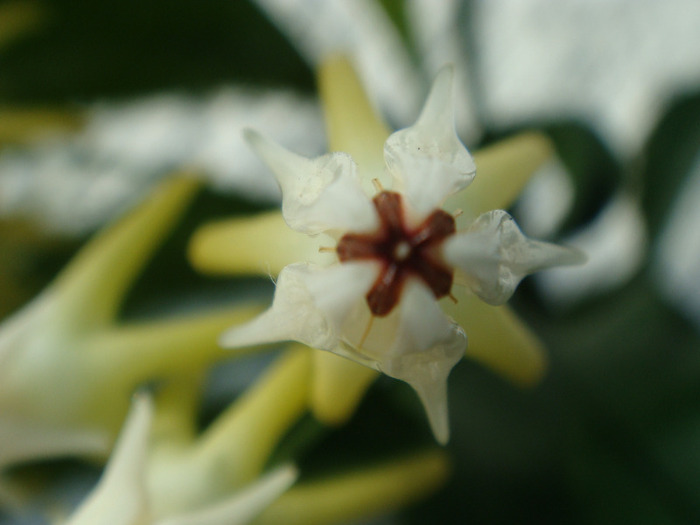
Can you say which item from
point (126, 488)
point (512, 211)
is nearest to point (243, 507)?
point (126, 488)

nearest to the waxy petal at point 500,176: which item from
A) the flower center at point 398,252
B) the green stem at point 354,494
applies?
the flower center at point 398,252

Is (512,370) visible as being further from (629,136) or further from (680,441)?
(629,136)

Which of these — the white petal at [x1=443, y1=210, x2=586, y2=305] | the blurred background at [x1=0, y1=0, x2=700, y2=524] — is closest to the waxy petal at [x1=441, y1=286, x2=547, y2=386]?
the white petal at [x1=443, y1=210, x2=586, y2=305]

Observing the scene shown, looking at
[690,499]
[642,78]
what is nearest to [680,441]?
[690,499]

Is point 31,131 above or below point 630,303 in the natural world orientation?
above

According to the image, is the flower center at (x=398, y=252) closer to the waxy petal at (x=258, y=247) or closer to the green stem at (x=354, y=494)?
the waxy petal at (x=258, y=247)

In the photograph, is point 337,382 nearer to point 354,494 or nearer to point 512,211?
point 354,494

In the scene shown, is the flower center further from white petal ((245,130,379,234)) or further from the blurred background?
the blurred background
